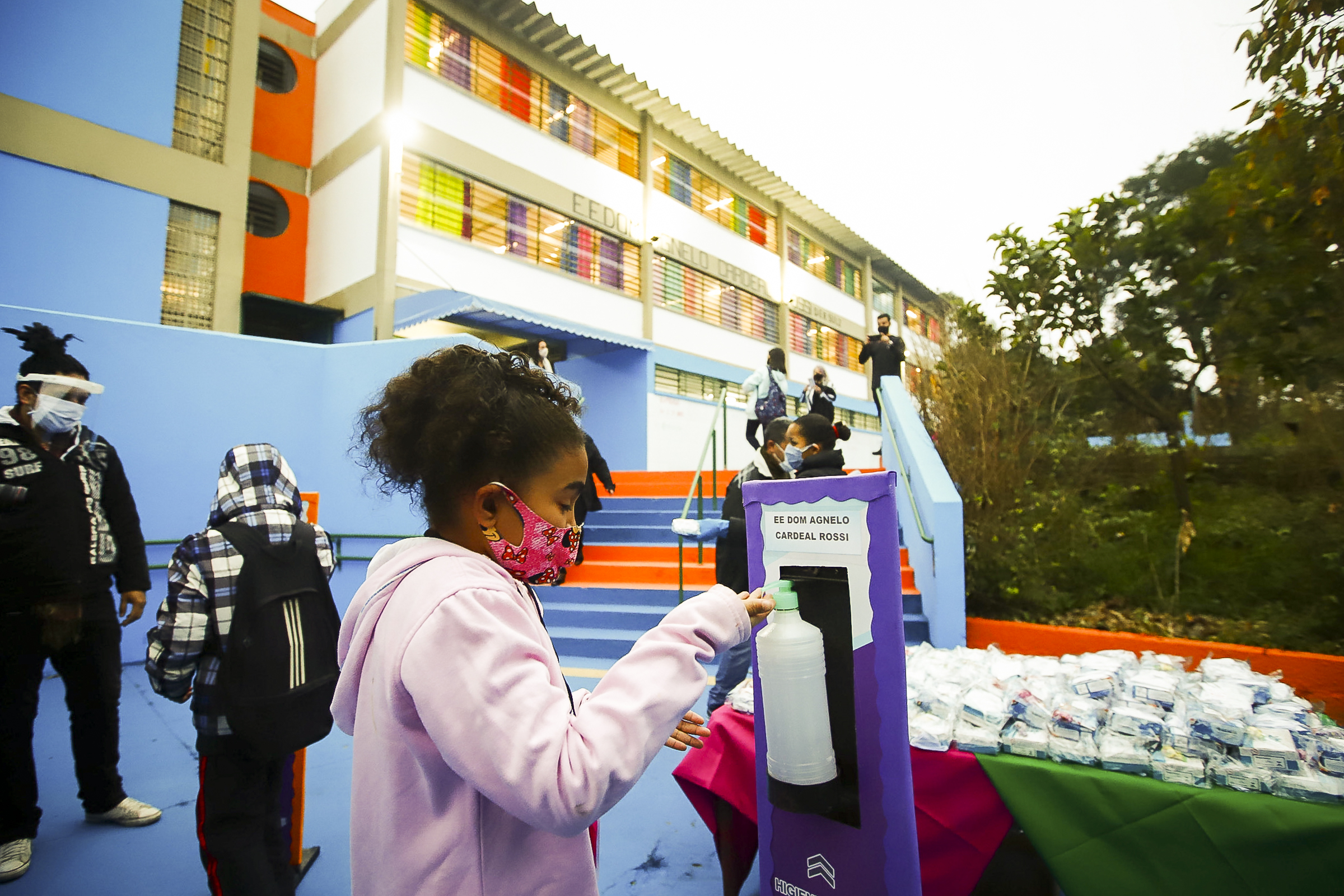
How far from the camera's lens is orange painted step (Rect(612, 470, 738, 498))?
29.1ft

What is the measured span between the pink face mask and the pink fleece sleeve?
0.59 feet

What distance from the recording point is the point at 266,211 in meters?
11.4

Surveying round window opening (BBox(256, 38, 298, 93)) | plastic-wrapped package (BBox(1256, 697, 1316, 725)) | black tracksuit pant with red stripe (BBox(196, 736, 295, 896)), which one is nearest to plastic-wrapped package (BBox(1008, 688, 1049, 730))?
plastic-wrapped package (BBox(1256, 697, 1316, 725))

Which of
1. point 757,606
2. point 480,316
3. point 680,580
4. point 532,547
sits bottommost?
point 680,580

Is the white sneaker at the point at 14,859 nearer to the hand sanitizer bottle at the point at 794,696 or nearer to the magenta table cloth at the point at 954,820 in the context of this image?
A: the magenta table cloth at the point at 954,820

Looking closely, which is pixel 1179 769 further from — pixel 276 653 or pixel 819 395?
pixel 819 395

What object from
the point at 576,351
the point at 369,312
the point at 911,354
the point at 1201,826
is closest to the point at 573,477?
the point at 1201,826

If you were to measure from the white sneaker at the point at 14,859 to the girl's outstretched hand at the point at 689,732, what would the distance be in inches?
124

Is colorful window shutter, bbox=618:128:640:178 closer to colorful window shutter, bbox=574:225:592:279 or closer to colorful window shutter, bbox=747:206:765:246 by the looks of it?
colorful window shutter, bbox=574:225:592:279

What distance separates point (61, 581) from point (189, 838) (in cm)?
Answer: 135

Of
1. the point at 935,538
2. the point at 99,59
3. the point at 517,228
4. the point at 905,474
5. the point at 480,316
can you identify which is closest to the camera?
the point at 935,538

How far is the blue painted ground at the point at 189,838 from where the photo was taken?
261 centimetres

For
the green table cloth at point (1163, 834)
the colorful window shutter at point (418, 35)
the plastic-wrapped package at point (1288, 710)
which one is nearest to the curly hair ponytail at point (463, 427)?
Result: the green table cloth at point (1163, 834)

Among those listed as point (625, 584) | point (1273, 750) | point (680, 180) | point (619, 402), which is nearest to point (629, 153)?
point (680, 180)
